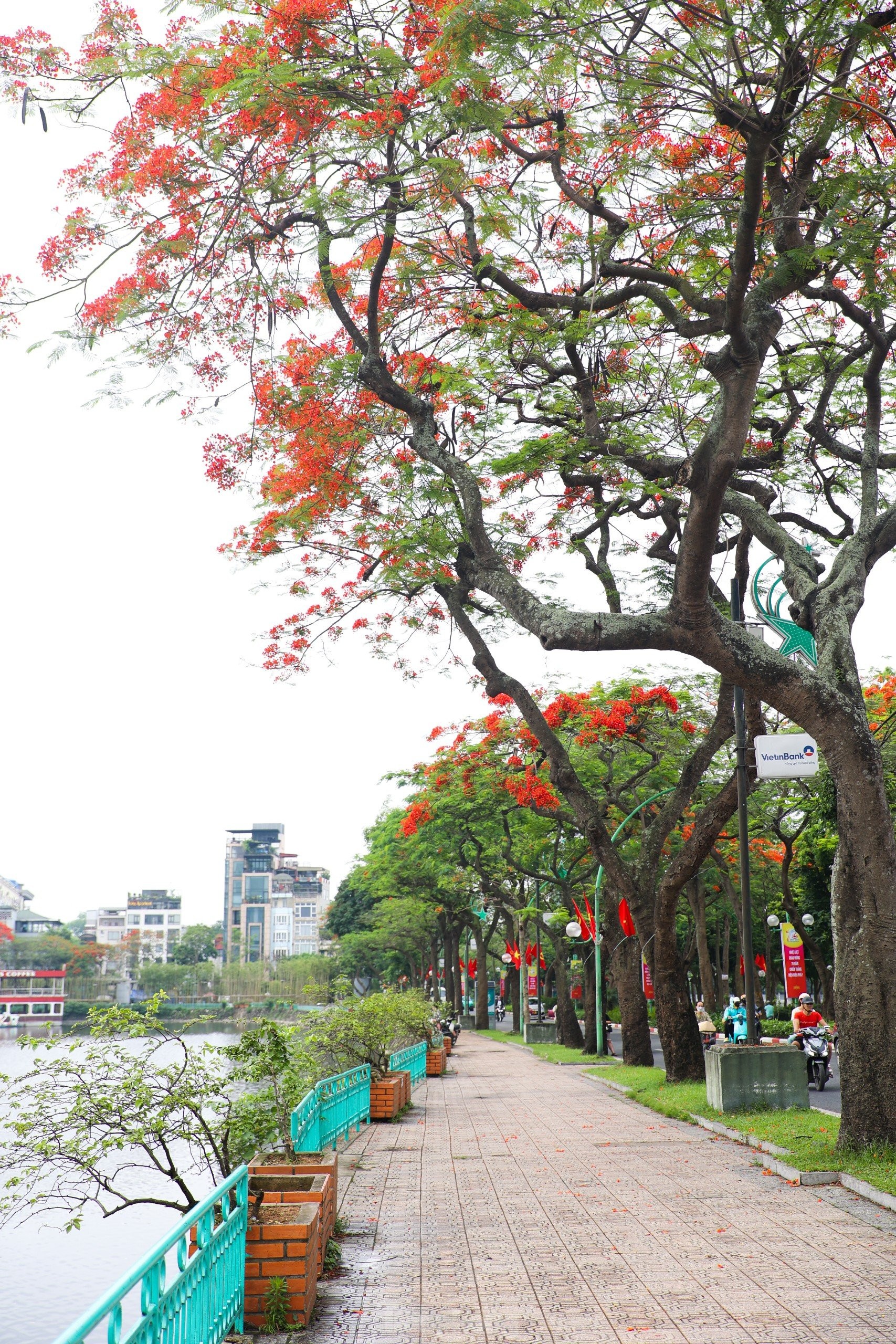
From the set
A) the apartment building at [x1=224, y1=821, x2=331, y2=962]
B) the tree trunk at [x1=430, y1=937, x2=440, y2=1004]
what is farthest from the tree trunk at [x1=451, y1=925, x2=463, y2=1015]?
the apartment building at [x1=224, y1=821, x2=331, y2=962]

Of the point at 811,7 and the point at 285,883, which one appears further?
the point at 285,883

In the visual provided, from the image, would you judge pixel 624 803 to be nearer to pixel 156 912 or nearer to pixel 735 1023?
pixel 735 1023

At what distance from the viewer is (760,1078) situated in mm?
13078

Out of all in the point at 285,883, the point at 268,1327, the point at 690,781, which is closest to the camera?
the point at 268,1327

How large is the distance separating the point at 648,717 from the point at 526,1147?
9.78m

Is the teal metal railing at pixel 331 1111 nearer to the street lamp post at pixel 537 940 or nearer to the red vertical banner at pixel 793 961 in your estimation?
the street lamp post at pixel 537 940

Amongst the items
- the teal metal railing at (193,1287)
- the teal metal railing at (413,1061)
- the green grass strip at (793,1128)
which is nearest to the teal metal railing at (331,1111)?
the teal metal railing at (413,1061)

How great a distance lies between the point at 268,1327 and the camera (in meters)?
5.38

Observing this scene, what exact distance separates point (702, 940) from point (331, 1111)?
69.9 feet

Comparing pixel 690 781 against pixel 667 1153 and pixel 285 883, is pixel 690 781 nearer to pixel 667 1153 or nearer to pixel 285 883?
pixel 667 1153

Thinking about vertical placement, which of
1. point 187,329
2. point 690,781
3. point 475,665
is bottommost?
point 690,781

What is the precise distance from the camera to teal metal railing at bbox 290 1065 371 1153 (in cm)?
886

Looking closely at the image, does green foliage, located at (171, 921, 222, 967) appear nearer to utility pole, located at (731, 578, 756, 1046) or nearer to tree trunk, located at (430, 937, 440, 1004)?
tree trunk, located at (430, 937, 440, 1004)

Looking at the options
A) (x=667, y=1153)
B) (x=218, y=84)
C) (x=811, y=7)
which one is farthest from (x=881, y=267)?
(x=667, y=1153)
